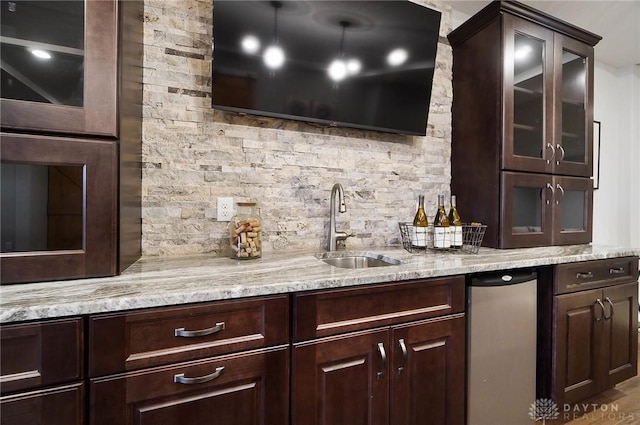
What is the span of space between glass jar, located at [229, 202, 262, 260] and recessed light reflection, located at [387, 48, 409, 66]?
48.6 inches

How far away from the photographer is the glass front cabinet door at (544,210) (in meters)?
1.94

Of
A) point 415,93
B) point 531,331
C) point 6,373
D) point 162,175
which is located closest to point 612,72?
point 415,93

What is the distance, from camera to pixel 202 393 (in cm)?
96

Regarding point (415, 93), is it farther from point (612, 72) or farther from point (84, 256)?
point (612, 72)

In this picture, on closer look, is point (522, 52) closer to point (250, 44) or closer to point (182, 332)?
point (250, 44)

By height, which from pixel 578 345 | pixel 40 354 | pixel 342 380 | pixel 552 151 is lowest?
pixel 578 345

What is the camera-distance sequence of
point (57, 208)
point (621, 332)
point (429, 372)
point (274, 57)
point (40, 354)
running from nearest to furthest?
point (40, 354), point (57, 208), point (429, 372), point (274, 57), point (621, 332)

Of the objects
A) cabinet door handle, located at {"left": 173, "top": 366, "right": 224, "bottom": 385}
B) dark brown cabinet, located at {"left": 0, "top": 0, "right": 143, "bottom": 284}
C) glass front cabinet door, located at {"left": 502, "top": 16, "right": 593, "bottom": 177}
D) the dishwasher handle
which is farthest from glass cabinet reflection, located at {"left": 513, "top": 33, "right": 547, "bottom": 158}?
dark brown cabinet, located at {"left": 0, "top": 0, "right": 143, "bottom": 284}

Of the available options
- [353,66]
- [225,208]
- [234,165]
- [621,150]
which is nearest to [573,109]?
[353,66]

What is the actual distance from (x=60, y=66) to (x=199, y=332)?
3.22 ft

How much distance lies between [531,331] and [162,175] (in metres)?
2.02

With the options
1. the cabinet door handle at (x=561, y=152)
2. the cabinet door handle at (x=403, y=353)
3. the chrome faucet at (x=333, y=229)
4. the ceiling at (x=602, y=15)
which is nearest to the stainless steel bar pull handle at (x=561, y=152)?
the cabinet door handle at (x=561, y=152)

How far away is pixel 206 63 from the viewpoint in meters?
1.62

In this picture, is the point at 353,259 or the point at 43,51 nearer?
the point at 43,51
